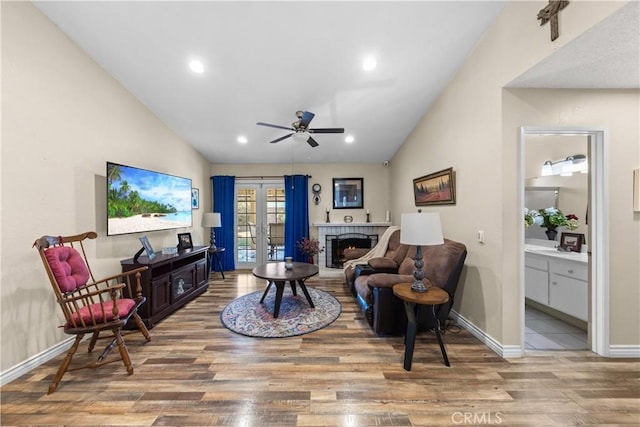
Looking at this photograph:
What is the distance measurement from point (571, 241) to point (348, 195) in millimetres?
3711

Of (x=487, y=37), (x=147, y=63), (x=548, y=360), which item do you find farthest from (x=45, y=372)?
(x=487, y=37)

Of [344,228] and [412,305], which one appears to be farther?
[344,228]

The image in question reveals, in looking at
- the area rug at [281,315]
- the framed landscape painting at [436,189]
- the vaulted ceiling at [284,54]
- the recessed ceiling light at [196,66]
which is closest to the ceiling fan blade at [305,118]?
the vaulted ceiling at [284,54]

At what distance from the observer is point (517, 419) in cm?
155

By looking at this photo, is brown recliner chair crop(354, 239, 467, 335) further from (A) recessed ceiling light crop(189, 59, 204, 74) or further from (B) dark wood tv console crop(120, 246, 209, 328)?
(A) recessed ceiling light crop(189, 59, 204, 74)

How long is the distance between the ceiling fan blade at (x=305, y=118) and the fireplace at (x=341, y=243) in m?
2.90

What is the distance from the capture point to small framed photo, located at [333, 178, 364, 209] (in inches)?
222

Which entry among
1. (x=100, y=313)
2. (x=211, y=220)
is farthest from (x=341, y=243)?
(x=100, y=313)

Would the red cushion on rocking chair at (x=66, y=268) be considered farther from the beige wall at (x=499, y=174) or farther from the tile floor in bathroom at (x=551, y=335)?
the tile floor in bathroom at (x=551, y=335)

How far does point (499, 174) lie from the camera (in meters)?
2.21

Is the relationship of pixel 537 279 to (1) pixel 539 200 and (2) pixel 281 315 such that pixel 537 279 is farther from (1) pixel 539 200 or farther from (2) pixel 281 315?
(2) pixel 281 315

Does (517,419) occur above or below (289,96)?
below

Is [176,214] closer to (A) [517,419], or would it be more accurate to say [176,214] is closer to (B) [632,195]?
(A) [517,419]

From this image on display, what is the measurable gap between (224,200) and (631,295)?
6.13 metres
